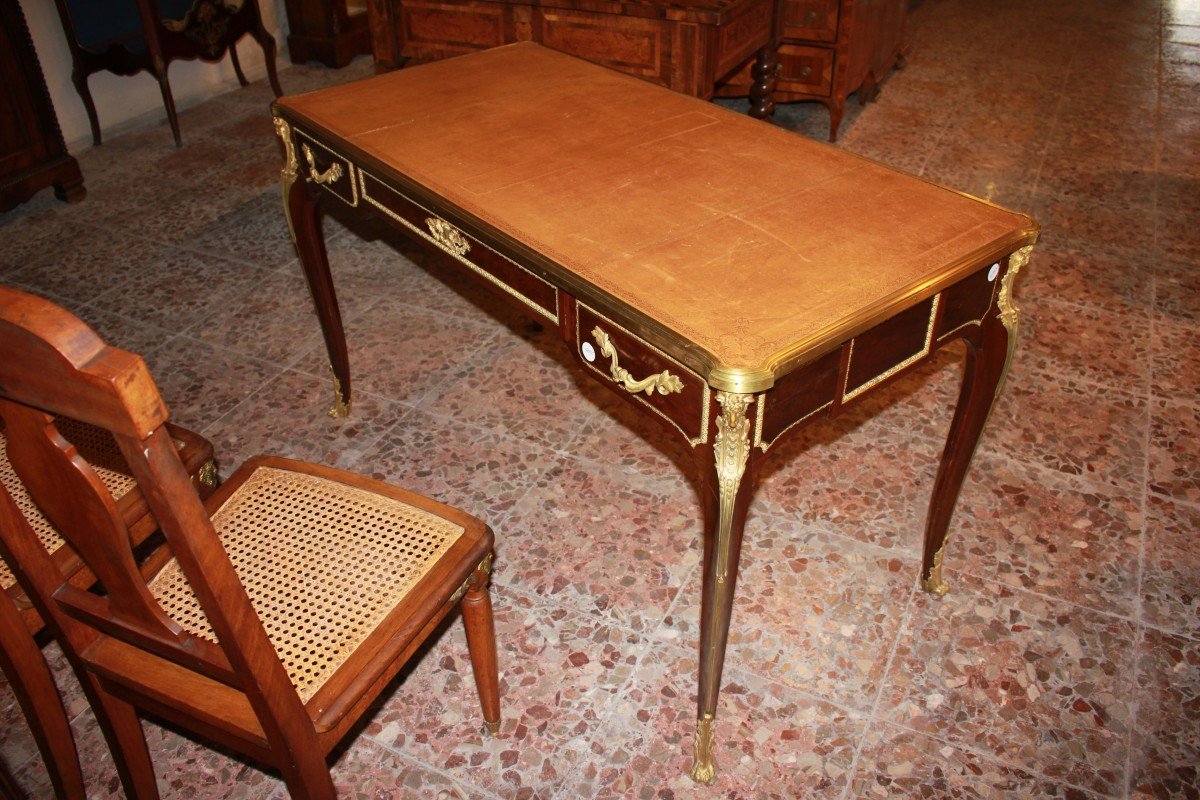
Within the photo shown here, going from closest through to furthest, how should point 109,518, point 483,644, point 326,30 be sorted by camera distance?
point 109,518, point 483,644, point 326,30

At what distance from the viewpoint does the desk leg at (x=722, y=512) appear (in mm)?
1328

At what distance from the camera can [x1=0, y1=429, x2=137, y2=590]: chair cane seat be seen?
157 cm

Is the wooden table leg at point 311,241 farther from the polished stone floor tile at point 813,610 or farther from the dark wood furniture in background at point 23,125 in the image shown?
the dark wood furniture in background at point 23,125

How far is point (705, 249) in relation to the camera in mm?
1547

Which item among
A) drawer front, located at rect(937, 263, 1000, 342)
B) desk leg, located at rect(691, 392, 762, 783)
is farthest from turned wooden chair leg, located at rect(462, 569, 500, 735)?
drawer front, located at rect(937, 263, 1000, 342)

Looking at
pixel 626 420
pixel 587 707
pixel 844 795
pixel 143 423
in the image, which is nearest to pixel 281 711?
pixel 143 423

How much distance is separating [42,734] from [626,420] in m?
1.56

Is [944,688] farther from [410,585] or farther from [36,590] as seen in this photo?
[36,590]

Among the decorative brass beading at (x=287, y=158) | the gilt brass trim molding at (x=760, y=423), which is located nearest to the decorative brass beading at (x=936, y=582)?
the gilt brass trim molding at (x=760, y=423)

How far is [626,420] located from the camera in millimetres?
2650

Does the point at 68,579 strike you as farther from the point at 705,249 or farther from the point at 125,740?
the point at 705,249

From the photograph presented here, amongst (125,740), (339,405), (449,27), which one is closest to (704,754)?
(125,740)

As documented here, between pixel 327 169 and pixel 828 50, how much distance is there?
2683mm

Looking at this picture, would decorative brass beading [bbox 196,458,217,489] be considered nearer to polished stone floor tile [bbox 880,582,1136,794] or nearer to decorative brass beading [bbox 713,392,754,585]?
decorative brass beading [bbox 713,392,754,585]
